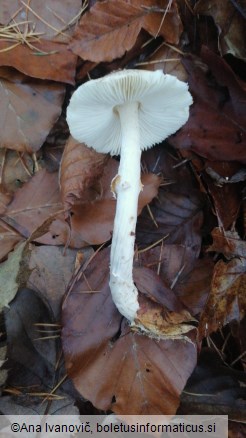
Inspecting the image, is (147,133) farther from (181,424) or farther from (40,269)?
(181,424)

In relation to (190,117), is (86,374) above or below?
below

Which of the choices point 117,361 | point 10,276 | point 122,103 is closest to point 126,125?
point 122,103

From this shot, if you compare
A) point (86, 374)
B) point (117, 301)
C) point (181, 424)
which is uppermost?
point (117, 301)

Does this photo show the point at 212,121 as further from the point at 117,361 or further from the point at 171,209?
the point at 117,361

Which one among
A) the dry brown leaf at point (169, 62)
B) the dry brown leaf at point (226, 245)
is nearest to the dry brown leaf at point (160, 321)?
the dry brown leaf at point (226, 245)

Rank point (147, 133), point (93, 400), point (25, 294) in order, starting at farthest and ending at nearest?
1. point (147, 133)
2. point (25, 294)
3. point (93, 400)

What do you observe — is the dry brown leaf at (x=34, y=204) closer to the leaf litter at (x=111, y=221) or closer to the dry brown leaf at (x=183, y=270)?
the leaf litter at (x=111, y=221)

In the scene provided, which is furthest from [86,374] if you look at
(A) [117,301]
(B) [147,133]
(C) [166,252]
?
(B) [147,133]

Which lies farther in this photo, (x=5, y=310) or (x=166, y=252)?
(x=166, y=252)
